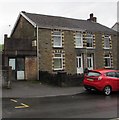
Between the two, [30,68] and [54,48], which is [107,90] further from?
[54,48]

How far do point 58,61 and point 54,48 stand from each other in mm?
1512

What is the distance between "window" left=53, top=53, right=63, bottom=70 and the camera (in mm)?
24553

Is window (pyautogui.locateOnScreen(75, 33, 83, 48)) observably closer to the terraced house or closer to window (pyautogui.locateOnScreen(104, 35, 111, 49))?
the terraced house

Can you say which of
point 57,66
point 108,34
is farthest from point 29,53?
point 108,34

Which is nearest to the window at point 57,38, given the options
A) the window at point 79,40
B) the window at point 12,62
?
the window at point 79,40

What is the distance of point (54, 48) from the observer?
24.4m

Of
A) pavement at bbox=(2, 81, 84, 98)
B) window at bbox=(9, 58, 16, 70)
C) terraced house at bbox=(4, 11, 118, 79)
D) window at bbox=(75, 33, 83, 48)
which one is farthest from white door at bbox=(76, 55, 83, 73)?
pavement at bbox=(2, 81, 84, 98)

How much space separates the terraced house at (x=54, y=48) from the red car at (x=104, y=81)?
878 cm

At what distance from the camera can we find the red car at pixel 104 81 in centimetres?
1441

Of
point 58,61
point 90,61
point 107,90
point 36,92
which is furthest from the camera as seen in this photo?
point 90,61

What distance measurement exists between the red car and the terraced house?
28.8ft

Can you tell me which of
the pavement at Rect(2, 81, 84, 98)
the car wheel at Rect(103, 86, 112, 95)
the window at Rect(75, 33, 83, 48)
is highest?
the window at Rect(75, 33, 83, 48)

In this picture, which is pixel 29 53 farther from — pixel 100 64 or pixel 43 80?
pixel 100 64

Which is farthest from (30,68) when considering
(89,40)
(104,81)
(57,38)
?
(104,81)
